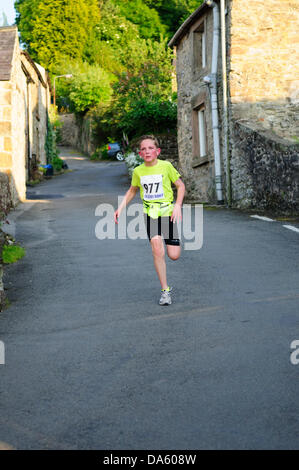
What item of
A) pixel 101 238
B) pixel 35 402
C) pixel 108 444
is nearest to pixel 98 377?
pixel 35 402

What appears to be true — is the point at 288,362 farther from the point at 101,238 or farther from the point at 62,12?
the point at 62,12

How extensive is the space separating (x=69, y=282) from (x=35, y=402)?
380 cm

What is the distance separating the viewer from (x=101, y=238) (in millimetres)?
10977

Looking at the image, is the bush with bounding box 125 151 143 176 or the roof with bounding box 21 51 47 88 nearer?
the bush with bounding box 125 151 143 176

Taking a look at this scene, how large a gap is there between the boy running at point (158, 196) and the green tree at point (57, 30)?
188ft

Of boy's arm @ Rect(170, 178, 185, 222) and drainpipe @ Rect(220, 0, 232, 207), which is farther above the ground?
drainpipe @ Rect(220, 0, 232, 207)

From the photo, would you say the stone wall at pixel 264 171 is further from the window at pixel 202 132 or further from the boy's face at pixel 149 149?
the boy's face at pixel 149 149

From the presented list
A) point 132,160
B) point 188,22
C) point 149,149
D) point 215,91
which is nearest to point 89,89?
point 132,160

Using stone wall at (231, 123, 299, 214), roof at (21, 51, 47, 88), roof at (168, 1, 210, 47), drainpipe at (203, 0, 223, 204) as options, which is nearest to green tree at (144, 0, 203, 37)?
roof at (21, 51, 47, 88)

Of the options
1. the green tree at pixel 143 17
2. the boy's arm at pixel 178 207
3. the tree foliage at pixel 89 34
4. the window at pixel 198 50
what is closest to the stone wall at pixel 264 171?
the window at pixel 198 50

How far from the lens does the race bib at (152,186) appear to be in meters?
6.03

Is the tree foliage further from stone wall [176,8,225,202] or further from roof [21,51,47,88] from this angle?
stone wall [176,8,225,202]

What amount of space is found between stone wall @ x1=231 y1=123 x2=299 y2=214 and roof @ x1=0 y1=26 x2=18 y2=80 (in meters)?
6.37

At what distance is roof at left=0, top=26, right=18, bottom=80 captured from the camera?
16808 mm
